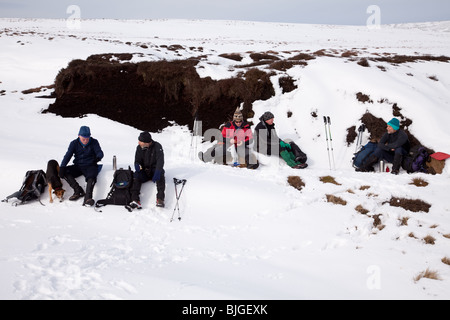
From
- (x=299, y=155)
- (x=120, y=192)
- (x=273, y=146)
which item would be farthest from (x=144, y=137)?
(x=299, y=155)

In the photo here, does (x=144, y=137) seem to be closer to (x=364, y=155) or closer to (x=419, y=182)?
(x=364, y=155)

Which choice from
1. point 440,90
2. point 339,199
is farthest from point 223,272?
point 440,90

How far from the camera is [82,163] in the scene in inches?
299

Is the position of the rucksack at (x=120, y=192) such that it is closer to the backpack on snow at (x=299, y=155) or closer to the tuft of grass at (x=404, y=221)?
the backpack on snow at (x=299, y=155)

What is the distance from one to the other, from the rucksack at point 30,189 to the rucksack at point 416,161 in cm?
1097

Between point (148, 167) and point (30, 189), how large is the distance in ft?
9.42

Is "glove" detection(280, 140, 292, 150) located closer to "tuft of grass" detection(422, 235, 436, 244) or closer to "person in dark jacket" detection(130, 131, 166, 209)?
"person in dark jacket" detection(130, 131, 166, 209)

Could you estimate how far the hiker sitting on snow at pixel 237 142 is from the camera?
10188 mm

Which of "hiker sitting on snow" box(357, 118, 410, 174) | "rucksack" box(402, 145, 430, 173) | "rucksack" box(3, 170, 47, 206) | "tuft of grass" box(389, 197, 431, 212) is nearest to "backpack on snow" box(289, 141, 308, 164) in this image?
"hiker sitting on snow" box(357, 118, 410, 174)

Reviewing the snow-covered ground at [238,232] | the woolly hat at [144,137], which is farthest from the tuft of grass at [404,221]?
the woolly hat at [144,137]

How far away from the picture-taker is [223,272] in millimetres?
4812

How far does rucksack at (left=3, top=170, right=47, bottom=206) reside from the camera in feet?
23.2
